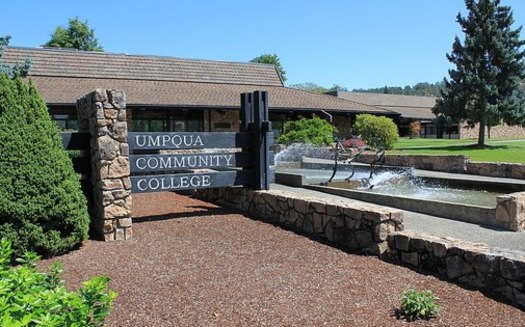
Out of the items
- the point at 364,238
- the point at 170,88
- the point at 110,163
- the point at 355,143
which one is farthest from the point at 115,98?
the point at 355,143

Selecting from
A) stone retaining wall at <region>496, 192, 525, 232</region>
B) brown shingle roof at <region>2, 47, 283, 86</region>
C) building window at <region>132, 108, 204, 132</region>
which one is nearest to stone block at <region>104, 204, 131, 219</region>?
stone retaining wall at <region>496, 192, 525, 232</region>

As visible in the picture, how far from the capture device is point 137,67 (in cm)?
3008

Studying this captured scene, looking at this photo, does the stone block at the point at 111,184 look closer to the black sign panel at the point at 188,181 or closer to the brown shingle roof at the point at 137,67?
the black sign panel at the point at 188,181

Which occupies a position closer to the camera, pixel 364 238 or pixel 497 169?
pixel 364 238

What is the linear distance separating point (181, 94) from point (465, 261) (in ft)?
78.4

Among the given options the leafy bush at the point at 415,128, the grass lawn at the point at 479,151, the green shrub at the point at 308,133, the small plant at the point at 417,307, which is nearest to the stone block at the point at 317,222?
the small plant at the point at 417,307

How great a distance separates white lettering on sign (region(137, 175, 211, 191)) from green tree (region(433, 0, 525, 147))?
24.8 metres

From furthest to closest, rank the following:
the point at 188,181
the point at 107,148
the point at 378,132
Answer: the point at 378,132, the point at 188,181, the point at 107,148

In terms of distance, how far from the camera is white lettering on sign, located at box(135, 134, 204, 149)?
764cm

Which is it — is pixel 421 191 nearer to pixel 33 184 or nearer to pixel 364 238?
pixel 364 238

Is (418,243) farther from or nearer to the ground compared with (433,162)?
nearer to the ground

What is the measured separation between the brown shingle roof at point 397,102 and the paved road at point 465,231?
4295cm

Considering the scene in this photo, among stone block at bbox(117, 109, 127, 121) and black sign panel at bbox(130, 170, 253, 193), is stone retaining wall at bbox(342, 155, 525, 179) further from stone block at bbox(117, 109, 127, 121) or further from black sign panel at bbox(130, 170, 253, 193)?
stone block at bbox(117, 109, 127, 121)

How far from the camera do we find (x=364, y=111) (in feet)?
105
